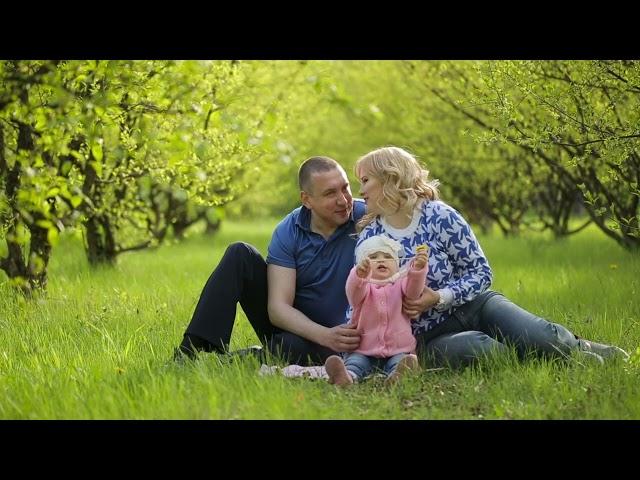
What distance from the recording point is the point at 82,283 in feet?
29.0

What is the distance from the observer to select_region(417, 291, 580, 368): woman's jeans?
4.98m

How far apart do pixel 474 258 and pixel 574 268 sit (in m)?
5.04

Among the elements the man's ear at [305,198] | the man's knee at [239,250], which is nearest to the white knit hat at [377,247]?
the man's ear at [305,198]

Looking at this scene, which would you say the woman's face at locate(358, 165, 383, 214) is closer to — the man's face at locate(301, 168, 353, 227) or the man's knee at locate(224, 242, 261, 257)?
the man's face at locate(301, 168, 353, 227)

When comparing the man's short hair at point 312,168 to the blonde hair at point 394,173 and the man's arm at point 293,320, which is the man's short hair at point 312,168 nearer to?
the blonde hair at point 394,173

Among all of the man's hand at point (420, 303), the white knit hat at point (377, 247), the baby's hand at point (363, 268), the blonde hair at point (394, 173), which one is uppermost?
the blonde hair at point (394, 173)

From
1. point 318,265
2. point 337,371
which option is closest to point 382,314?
point 337,371

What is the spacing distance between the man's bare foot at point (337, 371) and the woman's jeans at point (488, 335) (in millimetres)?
608

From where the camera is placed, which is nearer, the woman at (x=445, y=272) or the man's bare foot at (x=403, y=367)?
the man's bare foot at (x=403, y=367)

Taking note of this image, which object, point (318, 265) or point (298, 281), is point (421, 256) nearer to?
point (318, 265)

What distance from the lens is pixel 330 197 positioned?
5320mm

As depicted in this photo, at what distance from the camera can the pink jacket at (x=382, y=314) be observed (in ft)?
16.0

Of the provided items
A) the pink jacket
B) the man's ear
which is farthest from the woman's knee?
the man's ear

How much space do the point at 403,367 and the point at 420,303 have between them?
15.3 inches
